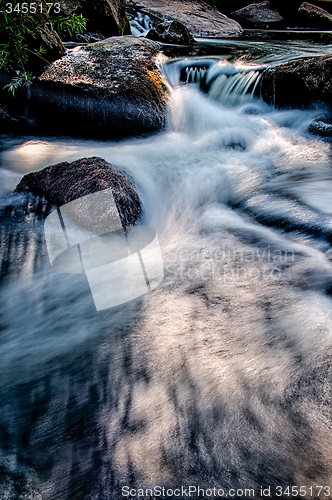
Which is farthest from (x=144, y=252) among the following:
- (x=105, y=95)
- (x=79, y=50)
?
(x=79, y=50)

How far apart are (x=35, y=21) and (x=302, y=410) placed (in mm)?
5979

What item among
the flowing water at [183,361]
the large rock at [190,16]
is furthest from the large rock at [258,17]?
the flowing water at [183,361]

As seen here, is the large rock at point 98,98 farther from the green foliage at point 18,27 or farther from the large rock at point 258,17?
the large rock at point 258,17

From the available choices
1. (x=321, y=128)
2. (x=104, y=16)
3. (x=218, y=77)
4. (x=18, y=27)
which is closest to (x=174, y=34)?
(x=104, y=16)

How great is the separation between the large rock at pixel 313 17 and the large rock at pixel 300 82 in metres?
11.0

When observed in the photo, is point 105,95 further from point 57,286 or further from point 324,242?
point 324,242

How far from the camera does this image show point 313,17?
45.1 feet

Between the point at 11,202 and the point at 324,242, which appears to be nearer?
the point at 324,242

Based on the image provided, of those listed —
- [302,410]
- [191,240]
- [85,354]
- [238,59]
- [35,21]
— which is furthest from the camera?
[238,59]

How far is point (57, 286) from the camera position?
2516 millimetres

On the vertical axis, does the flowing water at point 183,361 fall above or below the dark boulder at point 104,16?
below

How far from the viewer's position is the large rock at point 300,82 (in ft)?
17.9

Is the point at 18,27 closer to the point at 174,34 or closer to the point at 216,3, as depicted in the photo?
the point at 174,34

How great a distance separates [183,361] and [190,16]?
14676 mm
